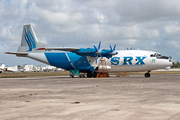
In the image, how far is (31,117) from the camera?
797 cm

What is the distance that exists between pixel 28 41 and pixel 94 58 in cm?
1396

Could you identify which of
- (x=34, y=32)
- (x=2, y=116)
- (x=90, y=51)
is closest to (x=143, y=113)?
(x=2, y=116)

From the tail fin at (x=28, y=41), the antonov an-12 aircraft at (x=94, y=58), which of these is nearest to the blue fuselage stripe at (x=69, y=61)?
the antonov an-12 aircraft at (x=94, y=58)

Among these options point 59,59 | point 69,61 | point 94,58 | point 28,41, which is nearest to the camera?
point 94,58

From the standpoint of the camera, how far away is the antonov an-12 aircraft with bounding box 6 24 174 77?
3912 centimetres

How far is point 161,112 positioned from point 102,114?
2193mm

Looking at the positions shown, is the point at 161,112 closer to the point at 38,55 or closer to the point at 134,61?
the point at 134,61

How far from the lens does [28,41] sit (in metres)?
45.5

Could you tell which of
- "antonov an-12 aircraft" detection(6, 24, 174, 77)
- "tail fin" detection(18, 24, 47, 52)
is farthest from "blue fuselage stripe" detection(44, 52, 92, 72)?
"tail fin" detection(18, 24, 47, 52)

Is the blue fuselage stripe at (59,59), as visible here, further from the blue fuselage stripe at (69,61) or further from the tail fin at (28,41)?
the tail fin at (28,41)

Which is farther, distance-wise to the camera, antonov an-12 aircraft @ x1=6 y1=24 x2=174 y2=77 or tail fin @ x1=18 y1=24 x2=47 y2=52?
tail fin @ x1=18 y1=24 x2=47 y2=52

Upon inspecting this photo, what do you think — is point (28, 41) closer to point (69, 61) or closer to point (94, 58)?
point (69, 61)

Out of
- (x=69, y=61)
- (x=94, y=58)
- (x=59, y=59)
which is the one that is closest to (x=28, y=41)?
(x=59, y=59)

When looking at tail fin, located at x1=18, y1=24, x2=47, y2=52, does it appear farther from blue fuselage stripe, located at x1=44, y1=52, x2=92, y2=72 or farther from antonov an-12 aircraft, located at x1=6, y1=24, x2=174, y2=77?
blue fuselage stripe, located at x1=44, y1=52, x2=92, y2=72
